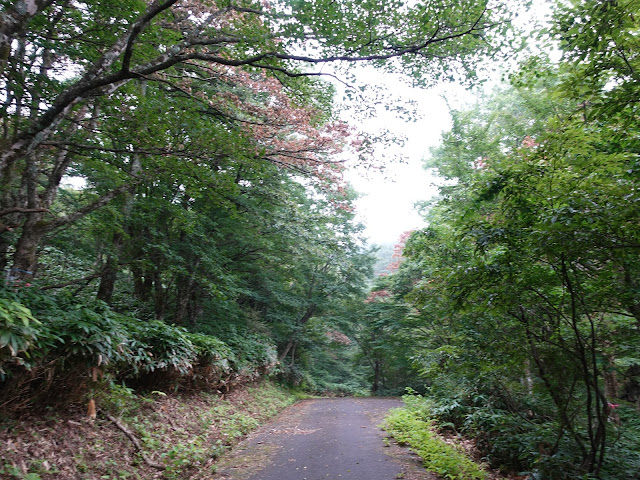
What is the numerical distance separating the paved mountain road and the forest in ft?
5.11

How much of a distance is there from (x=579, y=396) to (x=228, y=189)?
598cm

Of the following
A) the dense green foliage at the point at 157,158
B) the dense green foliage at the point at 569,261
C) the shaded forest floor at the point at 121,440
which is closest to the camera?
the dense green foliage at the point at 569,261

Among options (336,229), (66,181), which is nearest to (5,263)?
(66,181)

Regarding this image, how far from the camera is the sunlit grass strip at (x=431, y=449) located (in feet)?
15.5

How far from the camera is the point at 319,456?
19.1 feet

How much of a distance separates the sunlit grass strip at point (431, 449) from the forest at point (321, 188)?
51 centimetres

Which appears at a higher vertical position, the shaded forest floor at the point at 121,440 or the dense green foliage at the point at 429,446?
the dense green foliage at the point at 429,446

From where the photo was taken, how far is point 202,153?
582 cm

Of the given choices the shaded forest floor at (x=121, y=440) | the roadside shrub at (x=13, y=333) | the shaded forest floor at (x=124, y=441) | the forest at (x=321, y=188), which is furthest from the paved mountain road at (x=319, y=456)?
the roadside shrub at (x=13, y=333)

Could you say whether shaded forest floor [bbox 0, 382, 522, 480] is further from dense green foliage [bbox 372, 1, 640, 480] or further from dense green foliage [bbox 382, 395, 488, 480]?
dense green foliage [bbox 372, 1, 640, 480]

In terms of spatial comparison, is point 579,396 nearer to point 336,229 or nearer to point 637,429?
point 637,429

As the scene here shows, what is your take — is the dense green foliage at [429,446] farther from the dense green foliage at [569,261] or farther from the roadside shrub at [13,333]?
the roadside shrub at [13,333]

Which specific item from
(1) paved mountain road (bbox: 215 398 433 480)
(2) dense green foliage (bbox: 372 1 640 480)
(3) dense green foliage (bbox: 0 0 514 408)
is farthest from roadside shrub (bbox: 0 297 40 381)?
(2) dense green foliage (bbox: 372 1 640 480)

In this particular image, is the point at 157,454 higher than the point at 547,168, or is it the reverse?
the point at 547,168
